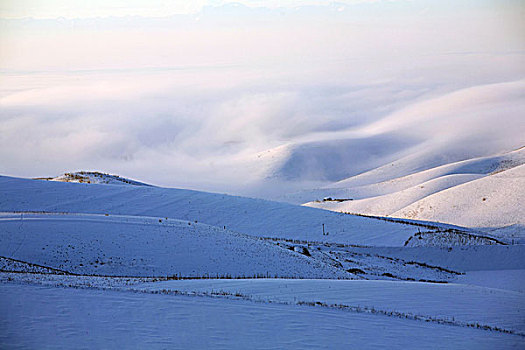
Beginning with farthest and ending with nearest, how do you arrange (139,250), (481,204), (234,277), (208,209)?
(481,204) → (208,209) → (139,250) → (234,277)

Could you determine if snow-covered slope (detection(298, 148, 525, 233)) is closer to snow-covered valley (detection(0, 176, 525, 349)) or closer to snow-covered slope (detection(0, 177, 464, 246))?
snow-covered valley (detection(0, 176, 525, 349))

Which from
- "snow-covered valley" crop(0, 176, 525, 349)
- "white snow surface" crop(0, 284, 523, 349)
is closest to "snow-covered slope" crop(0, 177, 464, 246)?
"snow-covered valley" crop(0, 176, 525, 349)

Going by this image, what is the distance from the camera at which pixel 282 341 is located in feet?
37.8

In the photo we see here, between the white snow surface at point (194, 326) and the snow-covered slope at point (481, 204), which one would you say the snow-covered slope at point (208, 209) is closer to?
the snow-covered slope at point (481, 204)

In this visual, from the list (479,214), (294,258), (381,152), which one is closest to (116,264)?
(294,258)

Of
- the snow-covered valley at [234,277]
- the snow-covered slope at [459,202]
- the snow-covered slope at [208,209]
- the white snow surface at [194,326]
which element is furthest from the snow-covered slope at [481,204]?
the white snow surface at [194,326]

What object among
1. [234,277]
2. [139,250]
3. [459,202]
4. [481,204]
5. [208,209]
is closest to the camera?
[234,277]

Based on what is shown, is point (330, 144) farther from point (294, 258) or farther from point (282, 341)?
point (282, 341)

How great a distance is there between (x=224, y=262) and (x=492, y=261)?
1588 centimetres

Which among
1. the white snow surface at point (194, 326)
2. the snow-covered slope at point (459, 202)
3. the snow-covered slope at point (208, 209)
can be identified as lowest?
the white snow surface at point (194, 326)

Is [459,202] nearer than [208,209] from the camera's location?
No

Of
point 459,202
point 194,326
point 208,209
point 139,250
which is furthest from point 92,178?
point 194,326

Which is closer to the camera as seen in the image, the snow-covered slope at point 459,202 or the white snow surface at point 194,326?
the white snow surface at point 194,326

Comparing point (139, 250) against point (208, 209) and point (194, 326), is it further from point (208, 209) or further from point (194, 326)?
point (208, 209)
